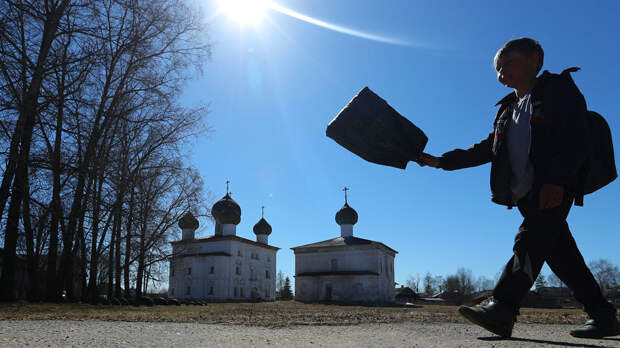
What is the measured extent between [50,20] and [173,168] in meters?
8.29

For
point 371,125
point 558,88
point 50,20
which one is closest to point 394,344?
point 371,125

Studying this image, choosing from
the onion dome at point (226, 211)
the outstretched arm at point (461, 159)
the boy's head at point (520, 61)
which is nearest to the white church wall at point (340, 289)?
the onion dome at point (226, 211)

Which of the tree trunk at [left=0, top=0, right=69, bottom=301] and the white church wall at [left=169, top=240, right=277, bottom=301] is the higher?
the tree trunk at [left=0, top=0, right=69, bottom=301]

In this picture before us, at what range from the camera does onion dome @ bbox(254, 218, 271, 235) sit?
53375mm

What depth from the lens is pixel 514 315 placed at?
104 inches

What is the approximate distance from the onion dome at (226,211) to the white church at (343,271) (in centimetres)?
Answer: 777

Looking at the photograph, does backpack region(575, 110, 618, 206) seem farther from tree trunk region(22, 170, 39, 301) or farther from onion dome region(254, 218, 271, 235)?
onion dome region(254, 218, 271, 235)

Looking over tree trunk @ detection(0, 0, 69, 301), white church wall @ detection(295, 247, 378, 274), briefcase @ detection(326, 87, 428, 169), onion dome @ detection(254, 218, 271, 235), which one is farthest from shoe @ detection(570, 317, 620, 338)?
onion dome @ detection(254, 218, 271, 235)

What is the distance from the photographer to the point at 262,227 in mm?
53375

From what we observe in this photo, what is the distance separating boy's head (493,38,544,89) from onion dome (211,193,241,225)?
44.0m

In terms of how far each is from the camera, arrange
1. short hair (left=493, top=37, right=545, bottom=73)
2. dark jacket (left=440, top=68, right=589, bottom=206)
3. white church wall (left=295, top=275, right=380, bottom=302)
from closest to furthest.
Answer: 1. dark jacket (left=440, top=68, right=589, bottom=206)
2. short hair (left=493, top=37, right=545, bottom=73)
3. white church wall (left=295, top=275, right=380, bottom=302)

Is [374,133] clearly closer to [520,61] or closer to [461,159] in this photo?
[461,159]

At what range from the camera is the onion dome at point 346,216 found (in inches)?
1800

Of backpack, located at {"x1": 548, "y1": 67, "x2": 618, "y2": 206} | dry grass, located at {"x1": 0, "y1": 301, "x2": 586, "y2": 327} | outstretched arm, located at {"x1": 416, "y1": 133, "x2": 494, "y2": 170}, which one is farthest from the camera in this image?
dry grass, located at {"x1": 0, "y1": 301, "x2": 586, "y2": 327}
